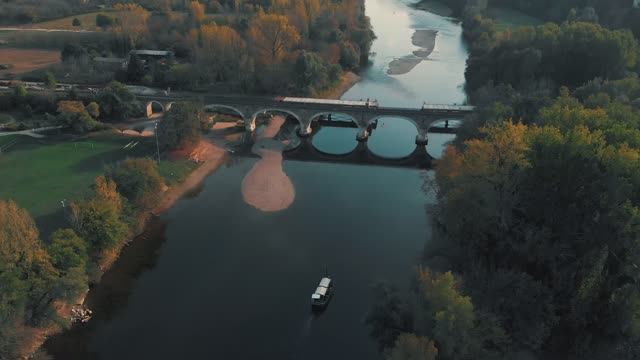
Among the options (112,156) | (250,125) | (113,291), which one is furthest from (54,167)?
(250,125)

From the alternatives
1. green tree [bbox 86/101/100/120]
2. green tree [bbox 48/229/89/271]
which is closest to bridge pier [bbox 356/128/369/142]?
green tree [bbox 86/101/100/120]

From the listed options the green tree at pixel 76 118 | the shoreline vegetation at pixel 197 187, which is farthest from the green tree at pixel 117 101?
the shoreline vegetation at pixel 197 187

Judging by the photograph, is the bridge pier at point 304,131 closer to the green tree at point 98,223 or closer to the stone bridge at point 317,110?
the stone bridge at point 317,110

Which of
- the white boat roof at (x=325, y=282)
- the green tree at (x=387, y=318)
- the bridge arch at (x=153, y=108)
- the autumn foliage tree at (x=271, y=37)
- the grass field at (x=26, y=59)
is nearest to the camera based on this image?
the green tree at (x=387, y=318)

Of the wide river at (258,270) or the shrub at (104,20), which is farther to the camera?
the shrub at (104,20)

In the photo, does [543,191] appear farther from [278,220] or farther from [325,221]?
[278,220]

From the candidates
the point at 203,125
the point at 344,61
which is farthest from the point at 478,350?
the point at 344,61

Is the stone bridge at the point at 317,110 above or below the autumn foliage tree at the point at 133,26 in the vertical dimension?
below

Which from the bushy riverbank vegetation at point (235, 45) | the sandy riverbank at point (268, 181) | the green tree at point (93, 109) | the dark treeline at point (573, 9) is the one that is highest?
the dark treeline at point (573, 9)
